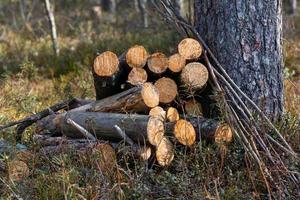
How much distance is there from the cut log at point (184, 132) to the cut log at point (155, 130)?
127mm

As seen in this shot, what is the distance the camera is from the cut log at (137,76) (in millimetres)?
5246

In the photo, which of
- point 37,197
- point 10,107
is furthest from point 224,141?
point 10,107

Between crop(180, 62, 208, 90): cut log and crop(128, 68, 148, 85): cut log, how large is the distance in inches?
15.3

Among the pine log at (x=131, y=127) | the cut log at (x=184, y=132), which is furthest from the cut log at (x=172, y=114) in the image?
the cut log at (x=184, y=132)

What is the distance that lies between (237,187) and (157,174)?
0.73 meters

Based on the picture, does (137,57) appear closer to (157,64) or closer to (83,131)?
(157,64)

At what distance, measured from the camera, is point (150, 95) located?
16.5ft

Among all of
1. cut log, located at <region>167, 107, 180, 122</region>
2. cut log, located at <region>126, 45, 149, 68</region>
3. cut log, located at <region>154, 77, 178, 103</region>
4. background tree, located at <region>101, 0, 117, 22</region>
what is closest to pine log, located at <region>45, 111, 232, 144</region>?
cut log, located at <region>167, 107, 180, 122</region>

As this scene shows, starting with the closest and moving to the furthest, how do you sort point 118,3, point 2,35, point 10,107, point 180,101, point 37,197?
1. point 37,197
2. point 180,101
3. point 10,107
4. point 2,35
5. point 118,3

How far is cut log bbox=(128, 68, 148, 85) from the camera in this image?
5.25 meters

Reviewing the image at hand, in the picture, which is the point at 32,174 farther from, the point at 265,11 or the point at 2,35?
the point at 2,35

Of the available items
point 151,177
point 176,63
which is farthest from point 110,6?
point 151,177

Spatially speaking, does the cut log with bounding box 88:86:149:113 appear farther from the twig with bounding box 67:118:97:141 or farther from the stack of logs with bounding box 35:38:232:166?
the twig with bounding box 67:118:97:141

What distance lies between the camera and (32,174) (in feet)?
15.6
